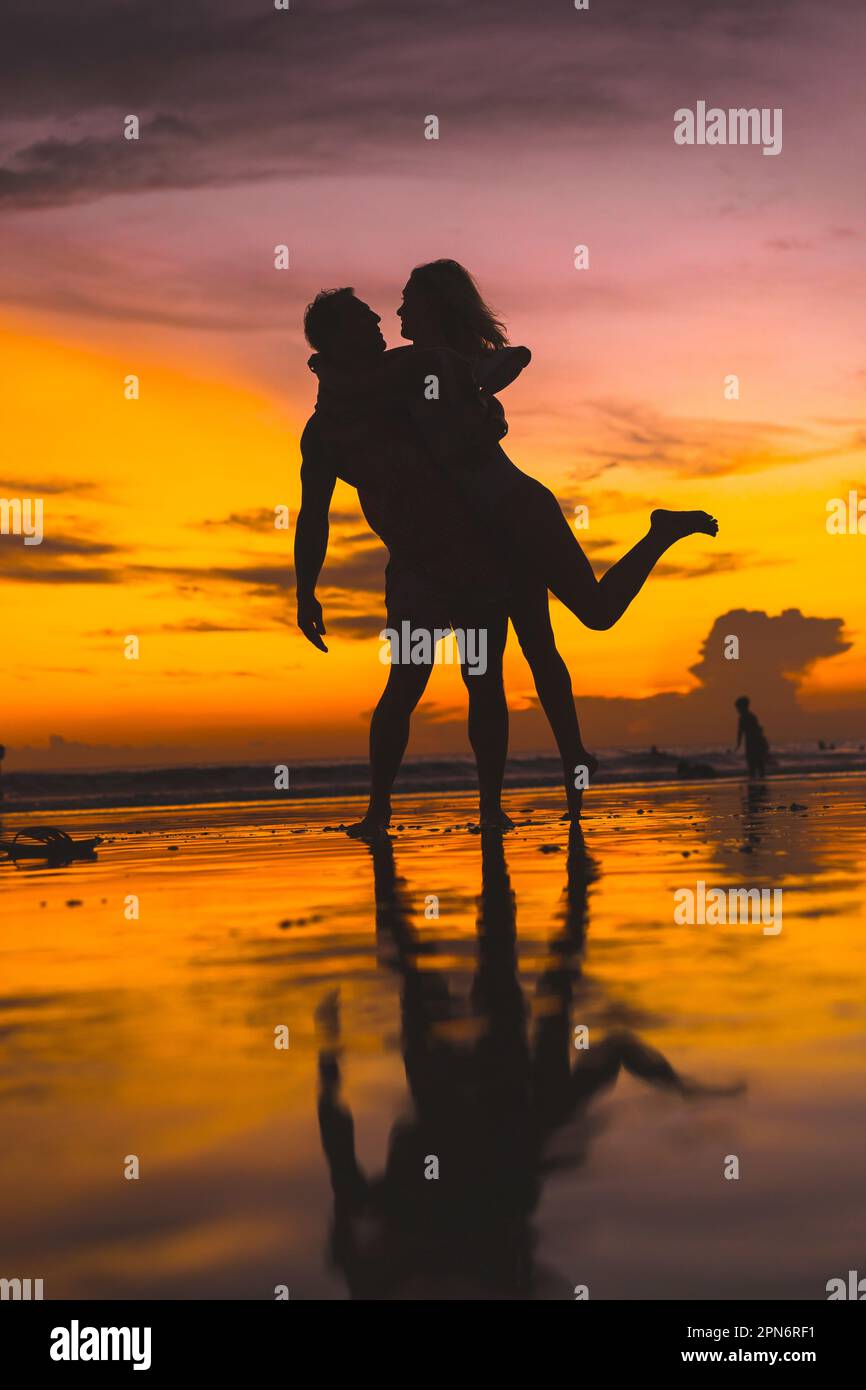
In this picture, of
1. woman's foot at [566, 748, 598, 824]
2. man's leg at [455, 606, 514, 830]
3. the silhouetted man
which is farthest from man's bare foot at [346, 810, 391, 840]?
woman's foot at [566, 748, 598, 824]

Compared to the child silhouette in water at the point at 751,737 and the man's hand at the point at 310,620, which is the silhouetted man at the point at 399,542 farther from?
the child silhouette in water at the point at 751,737

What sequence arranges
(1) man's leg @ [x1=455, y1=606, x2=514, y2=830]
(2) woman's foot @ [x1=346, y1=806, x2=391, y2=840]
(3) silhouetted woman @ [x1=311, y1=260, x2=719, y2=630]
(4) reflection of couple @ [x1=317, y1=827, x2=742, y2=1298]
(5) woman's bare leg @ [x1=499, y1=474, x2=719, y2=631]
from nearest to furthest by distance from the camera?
(4) reflection of couple @ [x1=317, y1=827, x2=742, y2=1298], (3) silhouetted woman @ [x1=311, y1=260, x2=719, y2=630], (5) woman's bare leg @ [x1=499, y1=474, x2=719, y2=631], (1) man's leg @ [x1=455, y1=606, x2=514, y2=830], (2) woman's foot @ [x1=346, y1=806, x2=391, y2=840]

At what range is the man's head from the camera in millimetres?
6836

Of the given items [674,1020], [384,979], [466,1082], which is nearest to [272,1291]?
[466,1082]

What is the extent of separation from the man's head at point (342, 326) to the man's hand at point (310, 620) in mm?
1270

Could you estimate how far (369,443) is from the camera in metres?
6.86

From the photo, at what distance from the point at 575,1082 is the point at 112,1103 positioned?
755 millimetres

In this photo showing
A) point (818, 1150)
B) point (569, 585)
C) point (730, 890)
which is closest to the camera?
point (818, 1150)

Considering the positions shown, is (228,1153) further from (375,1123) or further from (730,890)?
(730,890)

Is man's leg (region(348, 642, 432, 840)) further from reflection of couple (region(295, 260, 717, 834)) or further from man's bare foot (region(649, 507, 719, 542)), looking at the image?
man's bare foot (region(649, 507, 719, 542))

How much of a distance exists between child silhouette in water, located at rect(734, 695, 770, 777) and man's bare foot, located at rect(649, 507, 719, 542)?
20212 mm

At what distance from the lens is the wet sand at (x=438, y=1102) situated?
1.52 m

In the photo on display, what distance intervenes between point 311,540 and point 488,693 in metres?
1.25

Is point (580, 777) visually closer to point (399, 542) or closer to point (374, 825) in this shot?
point (374, 825)
